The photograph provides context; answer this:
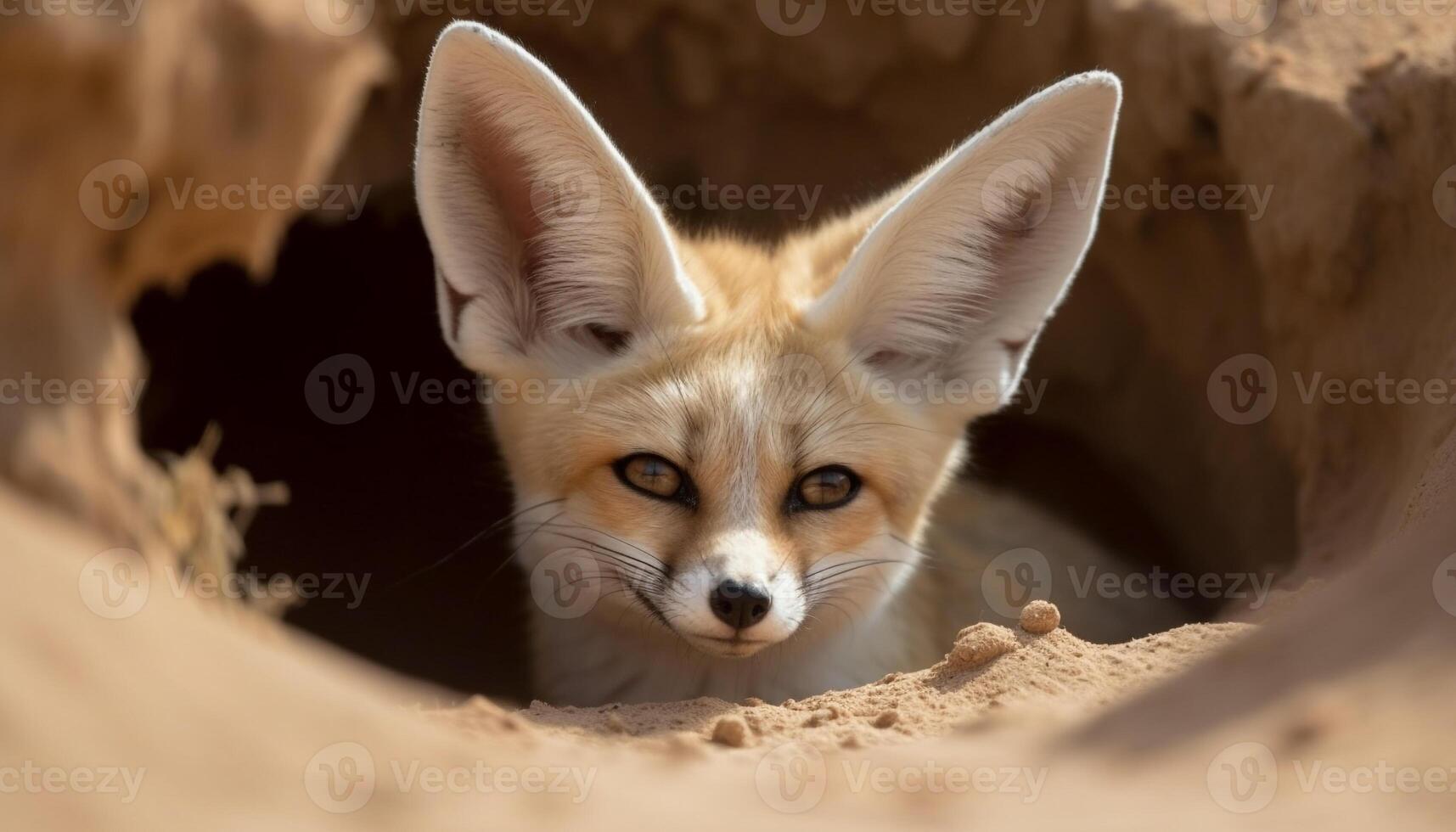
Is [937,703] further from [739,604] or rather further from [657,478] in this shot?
[657,478]

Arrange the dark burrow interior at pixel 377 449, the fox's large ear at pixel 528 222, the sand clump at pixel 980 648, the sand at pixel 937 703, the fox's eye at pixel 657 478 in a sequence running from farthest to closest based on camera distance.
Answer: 1. the dark burrow interior at pixel 377 449
2. the fox's eye at pixel 657 478
3. the fox's large ear at pixel 528 222
4. the sand clump at pixel 980 648
5. the sand at pixel 937 703

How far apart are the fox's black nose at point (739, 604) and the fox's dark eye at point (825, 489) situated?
369mm

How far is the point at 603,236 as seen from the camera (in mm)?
2959

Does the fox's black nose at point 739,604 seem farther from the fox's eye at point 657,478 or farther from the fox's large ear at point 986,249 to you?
the fox's large ear at point 986,249

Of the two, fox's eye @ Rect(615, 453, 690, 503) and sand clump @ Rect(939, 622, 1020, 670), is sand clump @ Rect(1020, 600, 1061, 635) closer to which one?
sand clump @ Rect(939, 622, 1020, 670)

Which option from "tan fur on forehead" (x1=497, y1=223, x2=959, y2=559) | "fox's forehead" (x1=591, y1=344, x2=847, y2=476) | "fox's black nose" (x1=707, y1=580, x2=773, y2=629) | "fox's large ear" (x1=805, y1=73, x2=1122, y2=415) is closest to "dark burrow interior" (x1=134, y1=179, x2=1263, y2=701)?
"tan fur on forehead" (x1=497, y1=223, x2=959, y2=559)

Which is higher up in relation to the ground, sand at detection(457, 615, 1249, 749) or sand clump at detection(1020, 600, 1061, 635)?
sand clump at detection(1020, 600, 1061, 635)

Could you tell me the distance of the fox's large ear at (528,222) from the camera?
274 cm

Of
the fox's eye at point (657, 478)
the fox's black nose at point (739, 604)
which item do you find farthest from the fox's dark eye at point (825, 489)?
the fox's black nose at point (739, 604)

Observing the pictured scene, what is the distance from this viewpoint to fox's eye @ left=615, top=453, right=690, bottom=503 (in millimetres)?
2852

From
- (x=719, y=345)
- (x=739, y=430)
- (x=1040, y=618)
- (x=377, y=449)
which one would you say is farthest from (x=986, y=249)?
(x=377, y=449)

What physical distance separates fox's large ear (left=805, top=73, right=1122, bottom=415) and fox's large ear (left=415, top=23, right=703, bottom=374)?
1.55 feet

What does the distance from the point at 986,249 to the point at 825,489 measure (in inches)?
29.5

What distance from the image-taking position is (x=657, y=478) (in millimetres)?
2857
